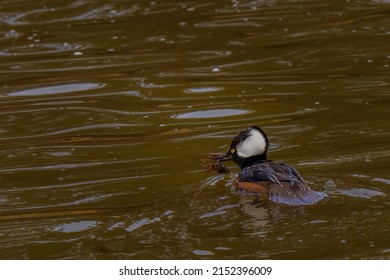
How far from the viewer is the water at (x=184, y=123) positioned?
280 inches

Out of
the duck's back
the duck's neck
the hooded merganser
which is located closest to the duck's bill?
the hooded merganser

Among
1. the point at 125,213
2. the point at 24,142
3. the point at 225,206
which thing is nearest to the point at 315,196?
the point at 225,206

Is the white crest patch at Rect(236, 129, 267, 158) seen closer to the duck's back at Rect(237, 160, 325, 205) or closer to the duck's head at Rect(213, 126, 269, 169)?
the duck's head at Rect(213, 126, 269, 169)

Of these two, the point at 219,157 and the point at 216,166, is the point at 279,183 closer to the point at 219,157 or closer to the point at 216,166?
the point at 216,166

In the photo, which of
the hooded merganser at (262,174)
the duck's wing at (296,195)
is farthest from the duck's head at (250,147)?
the duck's wing at (296,195)

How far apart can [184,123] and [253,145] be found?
202cm

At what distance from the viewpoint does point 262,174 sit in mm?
7969

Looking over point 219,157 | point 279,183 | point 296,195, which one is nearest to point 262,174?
point 279,183

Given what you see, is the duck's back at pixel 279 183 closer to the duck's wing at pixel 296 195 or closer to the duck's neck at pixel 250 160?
the duck's wing at pixel 296 195

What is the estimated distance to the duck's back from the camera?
7555 millimetres

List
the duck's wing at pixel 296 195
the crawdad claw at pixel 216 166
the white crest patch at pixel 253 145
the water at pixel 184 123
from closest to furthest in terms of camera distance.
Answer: the water at pixel 184 123 → the duck's wing at pixel 296 195 → the white crest patch at pixel 253 145 → the crawdad claw at pixel 216 166

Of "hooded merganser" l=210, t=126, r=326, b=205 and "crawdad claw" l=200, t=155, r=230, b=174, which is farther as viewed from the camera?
"crawdad claw" l=200, t=155, r=230, b=174

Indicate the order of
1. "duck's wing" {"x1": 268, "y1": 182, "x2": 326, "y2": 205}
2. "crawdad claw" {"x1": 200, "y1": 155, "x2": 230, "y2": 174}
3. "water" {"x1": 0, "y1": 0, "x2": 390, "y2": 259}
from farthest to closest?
1. "crawdad claw" {"x1": 200, "y1": 155, "x2": 230, "y2": 174}
2. "duck's wing" {"x1": 268, "y1": 182, "x2": 326, "y2": 205}
3. "water" {"x1": 0, "y1": 0, "x2": 390, "y2": 259}

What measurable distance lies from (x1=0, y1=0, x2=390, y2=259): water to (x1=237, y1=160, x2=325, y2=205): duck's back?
0.41ft
